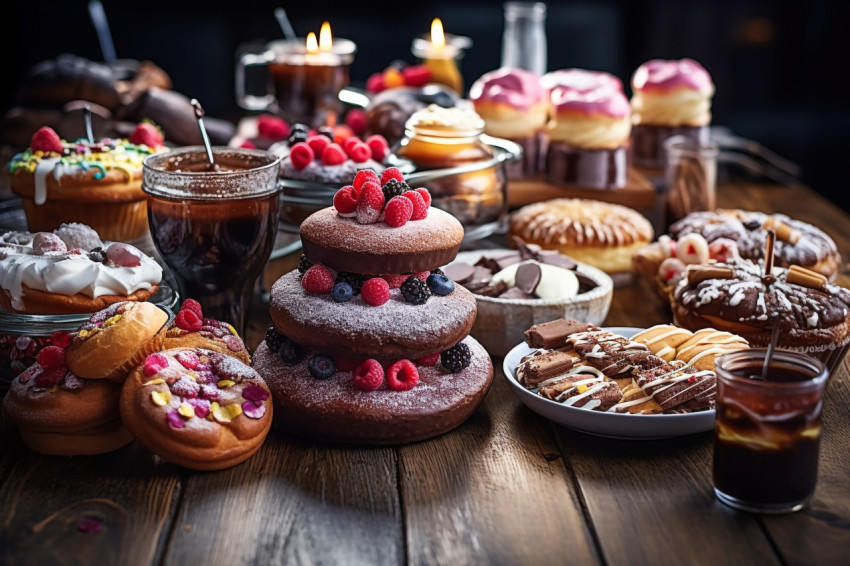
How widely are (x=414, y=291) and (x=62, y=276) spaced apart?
607 mm

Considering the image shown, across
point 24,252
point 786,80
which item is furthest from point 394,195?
point 786,80

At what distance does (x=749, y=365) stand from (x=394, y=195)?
24.6 inches

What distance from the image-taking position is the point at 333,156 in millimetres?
2131

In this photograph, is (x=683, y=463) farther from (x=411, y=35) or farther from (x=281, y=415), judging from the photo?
(x=411, y=35)

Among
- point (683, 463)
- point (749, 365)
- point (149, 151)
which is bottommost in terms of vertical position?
point (683, 463)

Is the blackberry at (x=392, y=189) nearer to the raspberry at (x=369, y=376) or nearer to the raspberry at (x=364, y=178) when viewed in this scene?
the raspberry at (x=364, y=178)

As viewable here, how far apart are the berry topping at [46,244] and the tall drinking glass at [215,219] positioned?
0.19 m

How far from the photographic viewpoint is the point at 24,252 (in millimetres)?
1768

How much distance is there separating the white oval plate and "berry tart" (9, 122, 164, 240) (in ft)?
3.25

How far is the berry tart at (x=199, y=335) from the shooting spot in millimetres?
1657

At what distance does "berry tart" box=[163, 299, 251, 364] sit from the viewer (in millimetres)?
1657

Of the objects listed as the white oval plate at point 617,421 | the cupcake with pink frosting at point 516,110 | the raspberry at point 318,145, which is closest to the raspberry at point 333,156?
the raspberry at point 318,145

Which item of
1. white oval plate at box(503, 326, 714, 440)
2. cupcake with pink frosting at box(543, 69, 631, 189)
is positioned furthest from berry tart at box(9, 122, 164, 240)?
cupcake with pink frosting at box(543, 69, 631, 189)

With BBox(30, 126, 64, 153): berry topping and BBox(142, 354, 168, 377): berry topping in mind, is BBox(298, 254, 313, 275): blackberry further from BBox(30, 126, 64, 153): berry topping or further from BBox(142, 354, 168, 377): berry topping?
BBox(30, 126, 64, 153): berry topping
